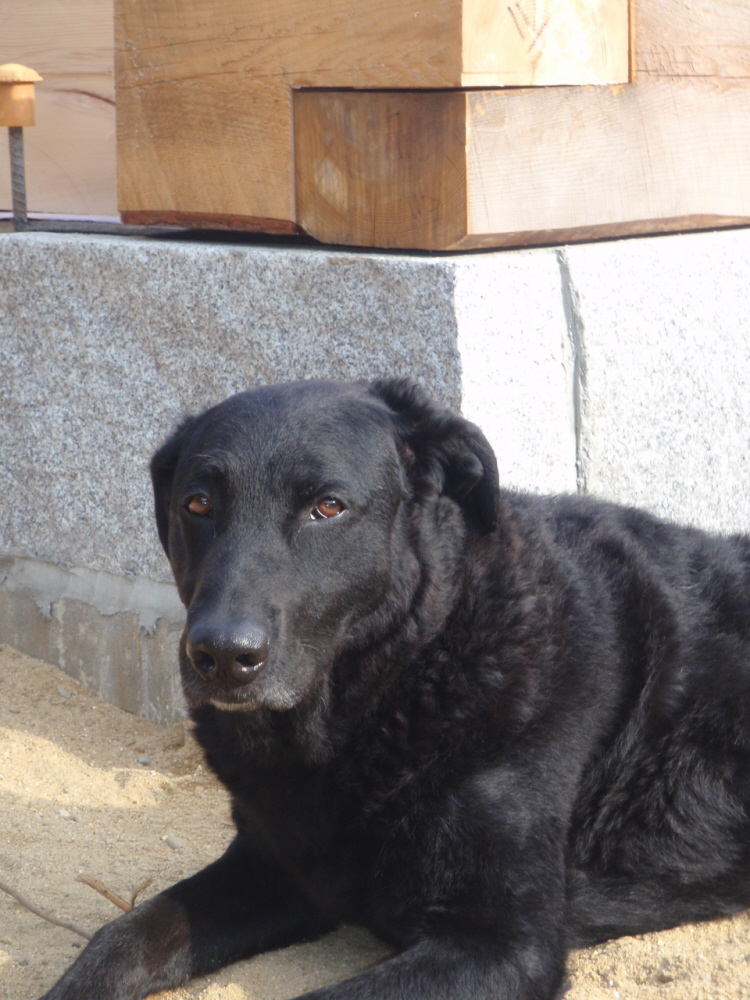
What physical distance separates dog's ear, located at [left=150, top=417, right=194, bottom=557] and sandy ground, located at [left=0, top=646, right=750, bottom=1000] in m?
1.04

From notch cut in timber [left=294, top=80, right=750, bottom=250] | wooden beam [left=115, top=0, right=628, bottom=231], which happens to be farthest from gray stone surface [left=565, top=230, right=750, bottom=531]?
wooden beam [left=115, top=0, right=628, bottom=231]

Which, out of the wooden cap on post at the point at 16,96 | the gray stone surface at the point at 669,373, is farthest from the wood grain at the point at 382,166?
the wooden cap on post at the point at 16,96

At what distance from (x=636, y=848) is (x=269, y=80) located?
261 centimetres

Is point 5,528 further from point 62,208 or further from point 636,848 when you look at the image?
point 636,848

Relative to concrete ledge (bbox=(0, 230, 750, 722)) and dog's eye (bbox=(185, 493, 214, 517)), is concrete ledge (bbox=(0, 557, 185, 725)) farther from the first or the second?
dog's eye (bbox=(185, 493, 214, 517))

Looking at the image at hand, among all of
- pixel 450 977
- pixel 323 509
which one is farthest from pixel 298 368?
pixel 450 977

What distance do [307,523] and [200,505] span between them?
0.26m

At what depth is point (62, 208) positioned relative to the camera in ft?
17.8

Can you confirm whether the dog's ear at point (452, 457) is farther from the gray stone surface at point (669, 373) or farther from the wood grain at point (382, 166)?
the gray stone surface at point (669, 373)

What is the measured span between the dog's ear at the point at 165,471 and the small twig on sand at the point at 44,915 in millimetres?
982

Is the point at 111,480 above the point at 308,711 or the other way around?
above

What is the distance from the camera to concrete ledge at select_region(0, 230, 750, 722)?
12.2ft

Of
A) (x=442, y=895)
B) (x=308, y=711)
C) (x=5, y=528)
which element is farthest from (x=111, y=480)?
(x=442, y=895)

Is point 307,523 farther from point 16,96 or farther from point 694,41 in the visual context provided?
point 16,96
